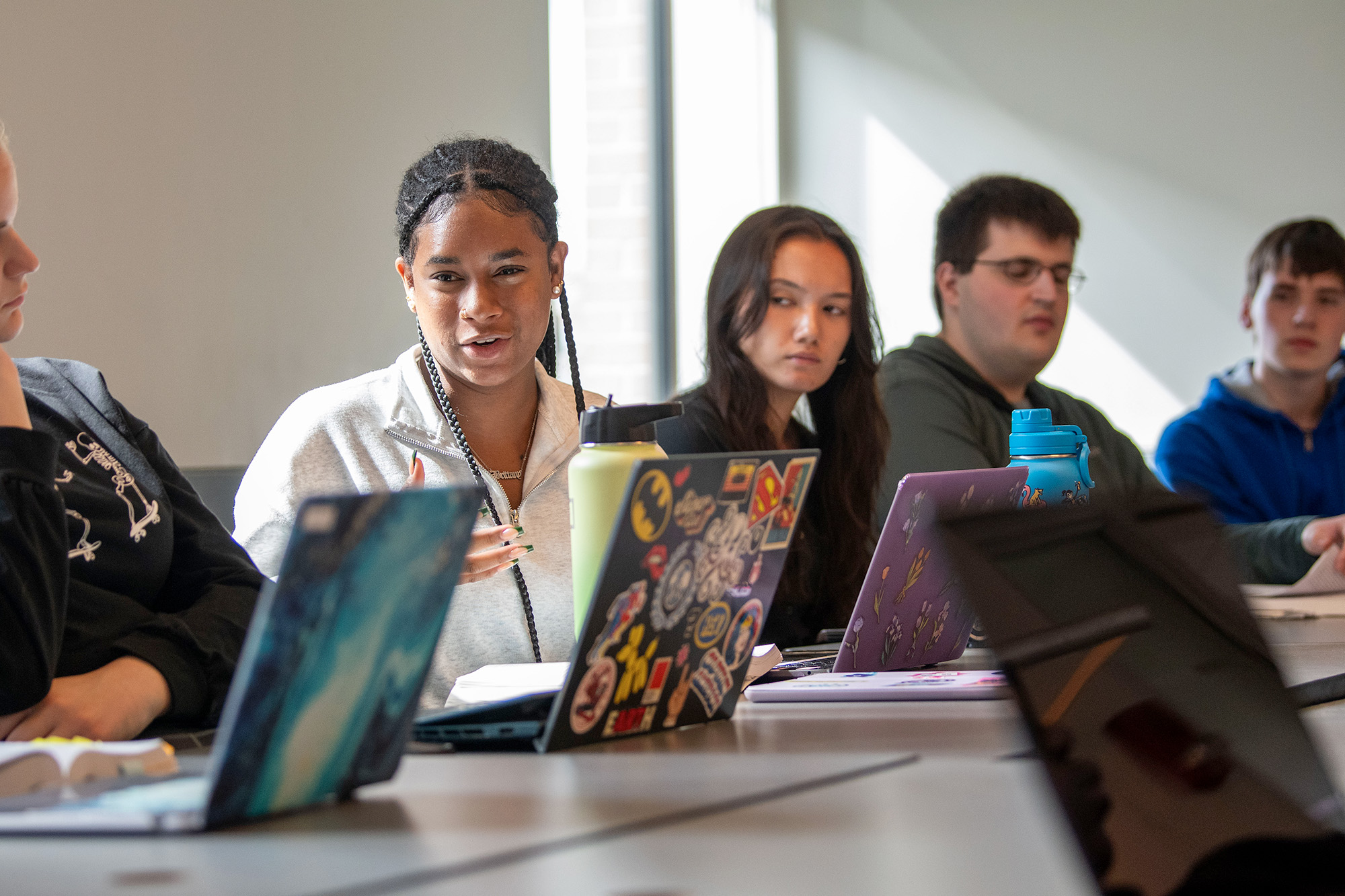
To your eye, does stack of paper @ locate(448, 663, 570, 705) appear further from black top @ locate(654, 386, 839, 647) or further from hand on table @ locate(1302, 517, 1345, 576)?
hand on table @ locate(1302, 517, 1345, 576)

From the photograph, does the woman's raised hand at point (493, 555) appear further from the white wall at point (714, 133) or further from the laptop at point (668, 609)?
the white wall at point (714, 133)

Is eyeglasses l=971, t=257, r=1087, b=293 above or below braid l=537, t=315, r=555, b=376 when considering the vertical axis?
above

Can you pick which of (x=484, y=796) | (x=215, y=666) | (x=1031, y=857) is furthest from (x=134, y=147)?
(x=1031, y=857)

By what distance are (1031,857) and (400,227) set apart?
142cm

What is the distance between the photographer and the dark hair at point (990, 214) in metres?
2.53

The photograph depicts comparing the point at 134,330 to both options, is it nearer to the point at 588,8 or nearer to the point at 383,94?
the point at 383,94

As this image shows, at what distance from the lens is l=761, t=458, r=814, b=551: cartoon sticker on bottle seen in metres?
0.80

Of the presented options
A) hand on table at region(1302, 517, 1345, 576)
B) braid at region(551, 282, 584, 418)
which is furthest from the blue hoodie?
braid at region(551, 282, 584, 418)

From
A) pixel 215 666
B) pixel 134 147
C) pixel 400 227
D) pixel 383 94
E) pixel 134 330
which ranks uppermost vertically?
pixel 383 94

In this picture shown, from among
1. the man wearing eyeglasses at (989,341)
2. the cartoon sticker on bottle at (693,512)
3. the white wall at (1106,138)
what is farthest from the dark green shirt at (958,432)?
the white wall at (1106,138)

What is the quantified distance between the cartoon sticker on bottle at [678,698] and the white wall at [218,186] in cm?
120

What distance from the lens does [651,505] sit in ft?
2.29

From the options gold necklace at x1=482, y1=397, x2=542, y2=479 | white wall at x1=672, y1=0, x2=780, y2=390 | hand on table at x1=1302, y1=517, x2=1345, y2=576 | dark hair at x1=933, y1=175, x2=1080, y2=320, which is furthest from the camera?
white wall at x1=672, y1=0, x2=780, y2=390

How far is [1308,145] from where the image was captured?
4203mm
